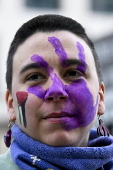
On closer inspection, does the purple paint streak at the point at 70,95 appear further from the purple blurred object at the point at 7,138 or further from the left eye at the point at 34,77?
the purple blurred object at the point at 7,138

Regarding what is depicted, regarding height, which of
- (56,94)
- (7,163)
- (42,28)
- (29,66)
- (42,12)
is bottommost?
(7,163)

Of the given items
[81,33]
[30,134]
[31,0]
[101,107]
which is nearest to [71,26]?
[81,33]

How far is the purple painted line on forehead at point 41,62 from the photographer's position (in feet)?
6.43

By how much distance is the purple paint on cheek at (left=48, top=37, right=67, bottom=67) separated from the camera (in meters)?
1.97

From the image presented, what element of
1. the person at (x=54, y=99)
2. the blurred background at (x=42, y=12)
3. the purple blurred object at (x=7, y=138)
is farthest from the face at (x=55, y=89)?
the blurred background at (x=42, y=12)

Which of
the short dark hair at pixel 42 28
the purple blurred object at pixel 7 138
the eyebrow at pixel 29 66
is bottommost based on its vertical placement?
the purple blurred object at pixel 7 138

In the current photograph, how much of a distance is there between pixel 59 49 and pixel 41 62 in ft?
0.39

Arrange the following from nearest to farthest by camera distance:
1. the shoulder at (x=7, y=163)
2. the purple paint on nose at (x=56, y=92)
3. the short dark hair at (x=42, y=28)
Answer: the purple paint on nose at (x=56, y=92) < the shoulder at (x=7, y=163) < the short dark hair at (x=42, y=28)

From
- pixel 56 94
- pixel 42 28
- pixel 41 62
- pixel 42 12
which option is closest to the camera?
pixel 56 94

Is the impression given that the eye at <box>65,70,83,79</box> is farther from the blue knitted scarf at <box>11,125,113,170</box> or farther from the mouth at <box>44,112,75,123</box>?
the blue knitted scarf at <box>11,125,113,170</box>

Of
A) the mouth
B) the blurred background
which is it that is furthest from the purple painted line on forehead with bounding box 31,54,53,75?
the blurred background

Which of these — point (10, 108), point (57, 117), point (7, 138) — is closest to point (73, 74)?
point (57, 117)

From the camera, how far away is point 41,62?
1973 mm

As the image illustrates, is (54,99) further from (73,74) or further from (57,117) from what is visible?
(73,74)
